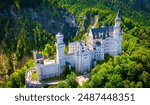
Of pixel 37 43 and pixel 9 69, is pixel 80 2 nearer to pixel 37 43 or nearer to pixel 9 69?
pixel 37 43

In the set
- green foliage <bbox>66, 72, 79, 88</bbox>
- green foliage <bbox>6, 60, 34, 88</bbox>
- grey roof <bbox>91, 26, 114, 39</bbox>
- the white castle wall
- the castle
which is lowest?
green foliage <bbox>6, 60, 34, 88</bbox>

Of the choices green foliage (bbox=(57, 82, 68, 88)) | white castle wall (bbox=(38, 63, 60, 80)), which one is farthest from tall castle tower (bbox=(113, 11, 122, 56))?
green foliage (bbox=(57, 82, 68, 88))

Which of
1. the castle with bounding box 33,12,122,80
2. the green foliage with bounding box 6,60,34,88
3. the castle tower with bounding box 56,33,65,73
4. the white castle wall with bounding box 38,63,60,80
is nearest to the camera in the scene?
the castle tower with bounding box 56,33,65,73

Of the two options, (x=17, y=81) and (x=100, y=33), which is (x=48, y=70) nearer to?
(x=17, y=81)

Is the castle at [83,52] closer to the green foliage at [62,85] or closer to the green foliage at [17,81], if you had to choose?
the green foliage at [62,85]

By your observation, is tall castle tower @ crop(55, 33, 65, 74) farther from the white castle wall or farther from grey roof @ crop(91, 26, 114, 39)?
grey roof @ crop(91, 26, 114, 39)

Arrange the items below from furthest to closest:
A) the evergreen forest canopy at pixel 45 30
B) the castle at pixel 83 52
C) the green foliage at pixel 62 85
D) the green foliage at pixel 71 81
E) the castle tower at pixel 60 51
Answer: the evergreen forest canopy at pixel 45 30 → the castle at pixel 83 52 → the castle tower at pixel 60 51 → the green foliage at pixel 71 81 → the green foliage at pixel 62 85

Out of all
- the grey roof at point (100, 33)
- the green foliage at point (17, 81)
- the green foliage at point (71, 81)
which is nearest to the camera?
the green foliage at point (71, 81)

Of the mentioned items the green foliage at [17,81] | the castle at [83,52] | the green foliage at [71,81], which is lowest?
the green foliage at [17,81]

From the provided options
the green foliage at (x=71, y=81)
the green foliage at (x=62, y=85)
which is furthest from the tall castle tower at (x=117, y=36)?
the green foliage at (x=62, y=85)
